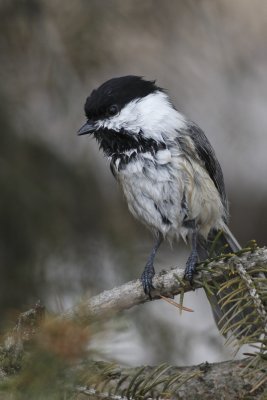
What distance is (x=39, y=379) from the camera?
1.19 metres

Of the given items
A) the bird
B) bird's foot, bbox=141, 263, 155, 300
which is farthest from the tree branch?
the bird

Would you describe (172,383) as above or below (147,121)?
below

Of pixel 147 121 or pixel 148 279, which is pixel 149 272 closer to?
pixel 148 279

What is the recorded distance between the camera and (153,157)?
8.24 ft

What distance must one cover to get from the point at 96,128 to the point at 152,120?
0.77 feet

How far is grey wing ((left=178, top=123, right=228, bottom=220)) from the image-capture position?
2.63 m

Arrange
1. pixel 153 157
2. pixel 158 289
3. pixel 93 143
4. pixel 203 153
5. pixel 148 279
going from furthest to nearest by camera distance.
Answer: pixel 93 143 < pixel 203 153 < pixel 153 157 < pixel 148 279 < pixel 158 289

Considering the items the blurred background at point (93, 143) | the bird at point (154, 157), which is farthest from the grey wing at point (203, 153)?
the blurred background at point (93, 143)

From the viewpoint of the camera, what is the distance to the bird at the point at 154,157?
8.30 ft

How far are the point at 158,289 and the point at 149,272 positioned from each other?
493 mm

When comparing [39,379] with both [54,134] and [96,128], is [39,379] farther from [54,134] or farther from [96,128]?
[54,134]

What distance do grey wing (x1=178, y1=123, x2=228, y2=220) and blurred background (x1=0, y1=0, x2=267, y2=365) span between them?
1.43 ft

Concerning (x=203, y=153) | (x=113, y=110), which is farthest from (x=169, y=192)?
(x=113, y=110)

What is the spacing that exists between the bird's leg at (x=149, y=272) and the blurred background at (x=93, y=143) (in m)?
0.06
